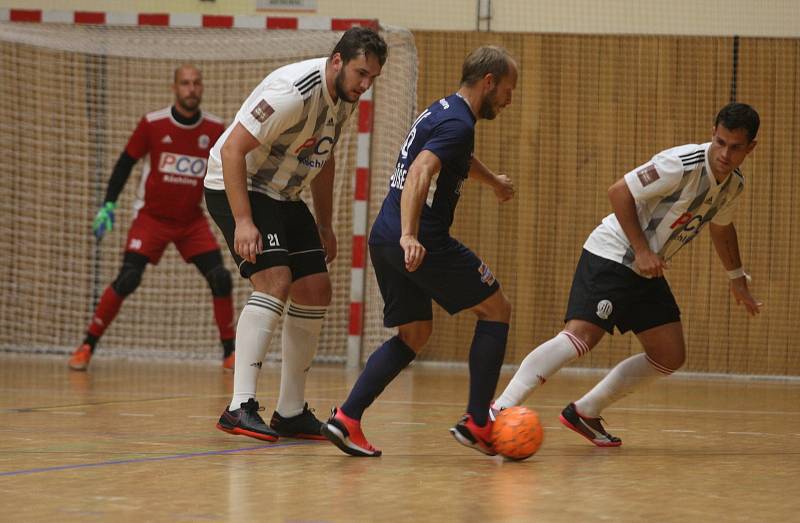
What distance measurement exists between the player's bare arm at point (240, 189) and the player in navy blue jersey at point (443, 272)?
48 cm

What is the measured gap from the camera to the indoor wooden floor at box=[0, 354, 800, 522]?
286 centimetres

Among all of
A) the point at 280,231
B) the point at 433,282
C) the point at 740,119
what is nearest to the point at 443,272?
the point at 433,282

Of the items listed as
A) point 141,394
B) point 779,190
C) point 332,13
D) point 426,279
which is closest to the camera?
point 426,279

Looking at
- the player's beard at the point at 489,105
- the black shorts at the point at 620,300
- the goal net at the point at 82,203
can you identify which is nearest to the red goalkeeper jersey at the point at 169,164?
the goal net at the point at 82,203

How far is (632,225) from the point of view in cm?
439

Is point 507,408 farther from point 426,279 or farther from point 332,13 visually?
point 332,13

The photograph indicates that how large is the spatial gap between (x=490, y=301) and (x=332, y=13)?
643 centimetres

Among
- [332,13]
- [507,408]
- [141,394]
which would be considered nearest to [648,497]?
[507,408]

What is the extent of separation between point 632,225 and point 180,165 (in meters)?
4.42

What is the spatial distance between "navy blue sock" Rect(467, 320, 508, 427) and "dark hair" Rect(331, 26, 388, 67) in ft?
3.60

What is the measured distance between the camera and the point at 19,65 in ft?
31.9

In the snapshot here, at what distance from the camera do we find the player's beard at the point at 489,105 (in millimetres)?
3969

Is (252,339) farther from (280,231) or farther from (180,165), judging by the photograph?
(180,165)

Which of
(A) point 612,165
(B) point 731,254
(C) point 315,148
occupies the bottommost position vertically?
(B) point 731,254
